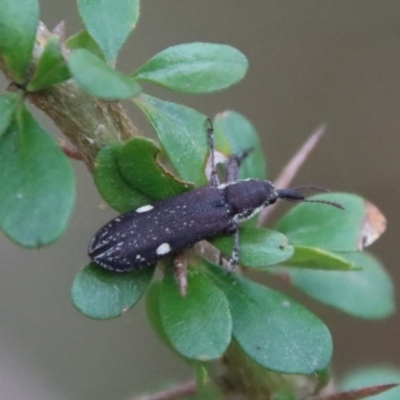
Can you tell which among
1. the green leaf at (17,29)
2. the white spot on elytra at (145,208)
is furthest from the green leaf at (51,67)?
the white spot on elytra at (145,208)

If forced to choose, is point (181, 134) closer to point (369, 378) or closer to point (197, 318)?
point (197, 318)

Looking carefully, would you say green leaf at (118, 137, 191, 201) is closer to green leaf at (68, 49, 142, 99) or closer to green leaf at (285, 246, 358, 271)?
green leaf at (68, 49, 142, 99)

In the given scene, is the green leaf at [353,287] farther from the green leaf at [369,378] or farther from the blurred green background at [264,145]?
the blurred green background at [264,145]

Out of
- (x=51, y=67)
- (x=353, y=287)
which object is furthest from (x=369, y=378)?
(x=51, y=67)

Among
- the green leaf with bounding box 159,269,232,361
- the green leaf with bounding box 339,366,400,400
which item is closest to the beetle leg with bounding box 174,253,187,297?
the green leaf with bounding box 159,269,232,361

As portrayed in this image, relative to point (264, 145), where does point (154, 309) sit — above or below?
above

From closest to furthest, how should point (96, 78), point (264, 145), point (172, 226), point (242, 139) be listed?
point (96, 78), point (172, 226), point (242, 139), point (264, 145)

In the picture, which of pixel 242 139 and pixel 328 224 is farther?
pixel 242 139
